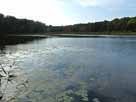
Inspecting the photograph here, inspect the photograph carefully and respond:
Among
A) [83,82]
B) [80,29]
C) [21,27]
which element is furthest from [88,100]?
[80,29]

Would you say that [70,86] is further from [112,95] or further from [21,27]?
[21,27]

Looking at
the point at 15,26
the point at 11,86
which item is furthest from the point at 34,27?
the point at 11,86

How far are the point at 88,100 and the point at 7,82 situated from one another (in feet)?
16.4

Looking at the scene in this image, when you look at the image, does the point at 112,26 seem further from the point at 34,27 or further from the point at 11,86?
the point at 11,86

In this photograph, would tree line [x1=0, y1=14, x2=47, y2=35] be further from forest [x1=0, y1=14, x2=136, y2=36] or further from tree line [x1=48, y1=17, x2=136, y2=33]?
tree line [x1=48, y1=17, x2=136, y2=33]

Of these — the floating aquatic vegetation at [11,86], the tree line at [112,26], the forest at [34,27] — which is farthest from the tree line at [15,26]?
the floating aquatic vegetation at [11,86]

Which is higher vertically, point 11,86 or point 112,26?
point 112,26

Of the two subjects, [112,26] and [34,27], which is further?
[34,27]

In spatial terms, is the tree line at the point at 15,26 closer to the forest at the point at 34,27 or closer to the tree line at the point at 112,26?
the forest at the point at 34,27

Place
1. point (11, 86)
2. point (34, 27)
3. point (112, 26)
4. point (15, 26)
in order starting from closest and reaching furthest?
1. point (11, 86)
2. point (15, 26)
3. point (112, 26)
4. point (34, 27)

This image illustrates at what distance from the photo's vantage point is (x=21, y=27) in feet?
330

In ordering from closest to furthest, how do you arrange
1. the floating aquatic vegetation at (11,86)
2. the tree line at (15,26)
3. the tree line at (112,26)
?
the floating aquatic vegetation at (11,86), the tree line at (15,26), the tree line at (112,26)

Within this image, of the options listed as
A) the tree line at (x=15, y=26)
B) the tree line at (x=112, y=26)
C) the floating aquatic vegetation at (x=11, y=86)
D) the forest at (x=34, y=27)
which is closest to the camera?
the floating aquatic vegetation at (x=11, y=86)

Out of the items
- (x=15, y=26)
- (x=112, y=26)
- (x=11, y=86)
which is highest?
(x=15, y=26)
